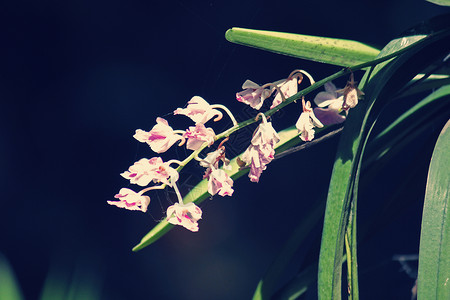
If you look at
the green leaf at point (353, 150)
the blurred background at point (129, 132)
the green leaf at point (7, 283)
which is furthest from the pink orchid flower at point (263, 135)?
the green leaf at point (7, 283)

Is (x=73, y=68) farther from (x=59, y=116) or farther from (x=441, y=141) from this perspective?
(x=441, y=141)

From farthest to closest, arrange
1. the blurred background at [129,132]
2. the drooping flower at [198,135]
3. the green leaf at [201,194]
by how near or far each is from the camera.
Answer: the blurred background at [129,132]
the green leaf at [201,194]
the drooping flower at [198,135]

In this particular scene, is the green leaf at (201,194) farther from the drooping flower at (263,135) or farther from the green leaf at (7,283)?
the green leaf at (7,283)

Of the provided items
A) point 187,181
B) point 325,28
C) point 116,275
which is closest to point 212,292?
point 116,275

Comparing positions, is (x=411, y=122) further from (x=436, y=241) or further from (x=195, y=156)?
(x=195, y=156)

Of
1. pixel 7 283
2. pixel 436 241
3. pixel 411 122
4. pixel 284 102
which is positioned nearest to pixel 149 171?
pixel 284 102

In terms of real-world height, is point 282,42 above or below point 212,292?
above

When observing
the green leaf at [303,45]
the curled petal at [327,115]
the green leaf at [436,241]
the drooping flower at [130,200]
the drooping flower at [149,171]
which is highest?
the green leaf at [303,45]

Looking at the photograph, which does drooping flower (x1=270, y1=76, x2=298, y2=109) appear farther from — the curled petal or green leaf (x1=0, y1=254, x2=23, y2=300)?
green leaf (x1=0, y1=254, x2=23, y2=300)
